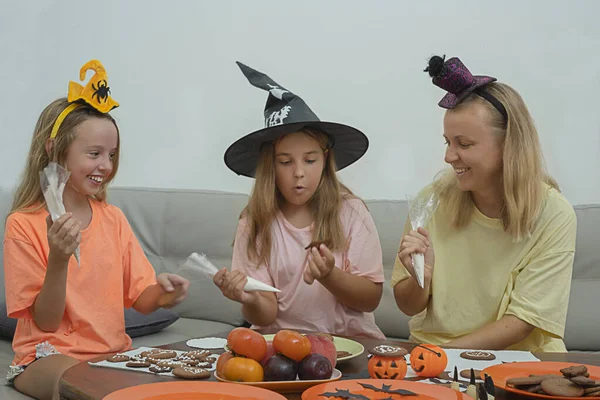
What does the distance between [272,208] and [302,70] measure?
1.30 meters

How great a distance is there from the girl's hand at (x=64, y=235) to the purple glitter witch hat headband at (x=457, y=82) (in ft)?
3.21

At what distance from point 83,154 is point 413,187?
5.20ft

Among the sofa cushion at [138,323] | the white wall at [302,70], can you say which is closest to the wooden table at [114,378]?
the sofa cushion at [138,323]

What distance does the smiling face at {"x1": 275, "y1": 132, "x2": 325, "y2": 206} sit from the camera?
221cm

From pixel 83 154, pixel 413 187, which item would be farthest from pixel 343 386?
pixel 413 187

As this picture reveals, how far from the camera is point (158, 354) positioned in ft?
5.00

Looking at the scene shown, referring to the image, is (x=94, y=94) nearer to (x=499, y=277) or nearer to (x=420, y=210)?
(x=420, y=210)

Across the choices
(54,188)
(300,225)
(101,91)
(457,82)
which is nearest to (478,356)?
(457,82)

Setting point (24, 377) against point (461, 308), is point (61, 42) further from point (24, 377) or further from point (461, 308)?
point (461, 308)

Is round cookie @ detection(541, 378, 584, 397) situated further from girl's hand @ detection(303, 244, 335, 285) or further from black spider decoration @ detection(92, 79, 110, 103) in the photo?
black spider decoration @ detection(92, 79, 110, 103)

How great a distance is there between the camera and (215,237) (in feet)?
10.0

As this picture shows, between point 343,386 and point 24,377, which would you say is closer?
point 343,386

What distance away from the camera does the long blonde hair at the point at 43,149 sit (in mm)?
2131

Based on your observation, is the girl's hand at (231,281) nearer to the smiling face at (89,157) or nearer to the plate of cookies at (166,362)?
the plate of cookies at (166,362)
